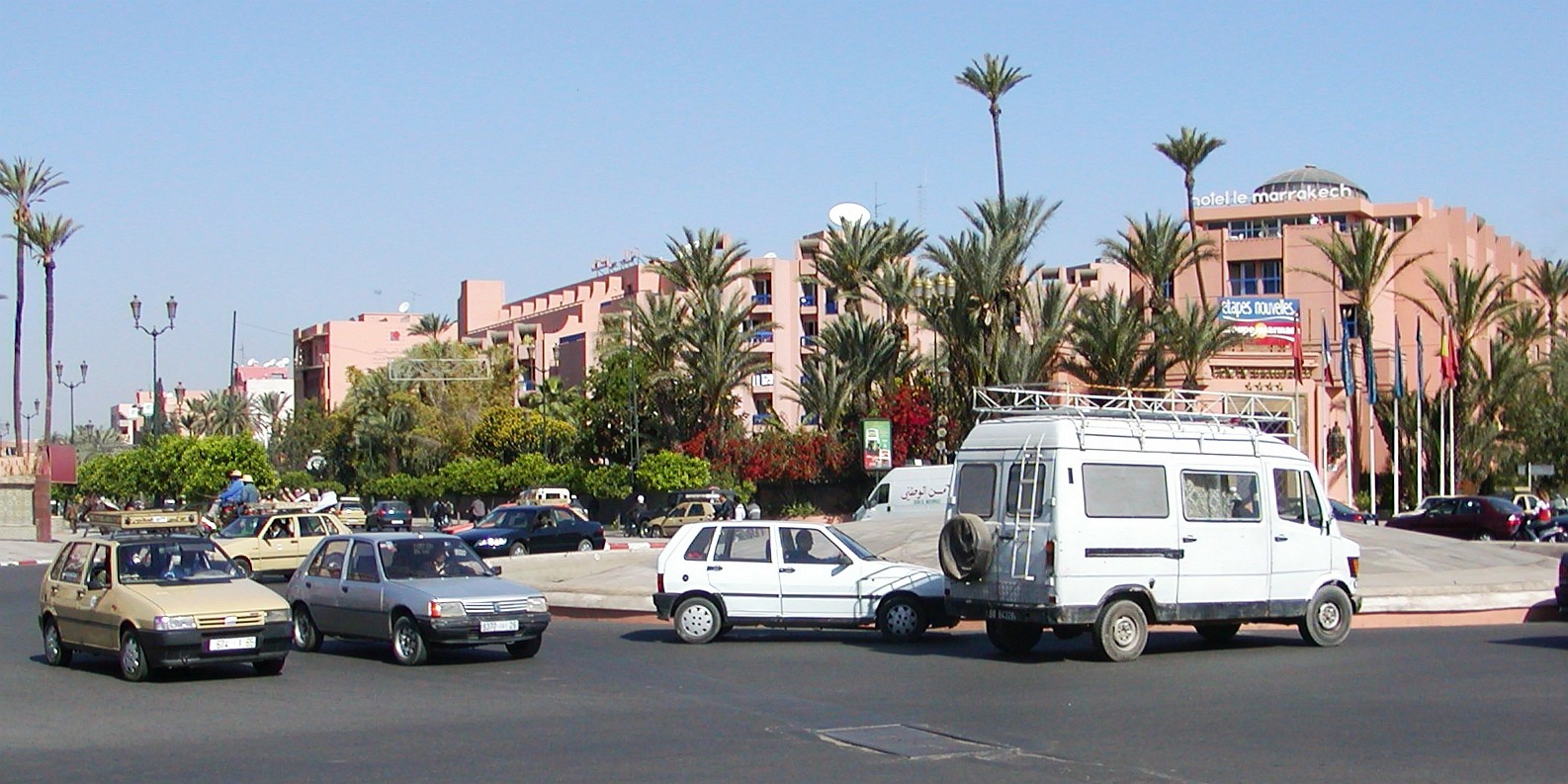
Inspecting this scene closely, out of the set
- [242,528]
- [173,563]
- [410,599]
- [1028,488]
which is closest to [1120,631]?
[1028,488]

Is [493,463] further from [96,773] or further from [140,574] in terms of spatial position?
[96,773]

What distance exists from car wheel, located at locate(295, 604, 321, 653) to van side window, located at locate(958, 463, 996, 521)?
7914 mm

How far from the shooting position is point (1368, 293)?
193 ft

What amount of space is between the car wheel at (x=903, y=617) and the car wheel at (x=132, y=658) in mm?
8412

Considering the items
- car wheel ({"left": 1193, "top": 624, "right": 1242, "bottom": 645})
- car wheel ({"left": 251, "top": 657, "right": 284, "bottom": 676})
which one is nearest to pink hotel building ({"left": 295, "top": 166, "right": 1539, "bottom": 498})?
car wheel ({"left": 1193, "top": 624, "right": 1242, "bottom": 645})

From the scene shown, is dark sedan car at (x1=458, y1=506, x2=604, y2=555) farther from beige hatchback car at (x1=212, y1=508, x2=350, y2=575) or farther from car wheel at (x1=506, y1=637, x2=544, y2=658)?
car wheel at (x1=506, y1=637, x2=544, y2=658)

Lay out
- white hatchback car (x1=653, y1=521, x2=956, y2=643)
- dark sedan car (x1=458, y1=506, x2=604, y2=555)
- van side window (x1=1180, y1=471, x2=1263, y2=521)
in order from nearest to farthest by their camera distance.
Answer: van side window (x1=1180, y1=471, x2=1263, y2=521) < white hatchback car (x1=653, y1=521, x2=956, y2=643) < dark sedan car (x1=458, y1=506, x2=604, y2=555)

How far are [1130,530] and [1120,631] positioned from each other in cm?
113

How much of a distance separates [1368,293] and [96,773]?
182ft

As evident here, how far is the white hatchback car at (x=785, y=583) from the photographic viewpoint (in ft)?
62.4

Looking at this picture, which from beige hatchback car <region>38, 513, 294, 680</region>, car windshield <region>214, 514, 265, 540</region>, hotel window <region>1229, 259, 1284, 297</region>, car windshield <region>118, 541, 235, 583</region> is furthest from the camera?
hotel window <region>1229, 259, 1284, 297</region>

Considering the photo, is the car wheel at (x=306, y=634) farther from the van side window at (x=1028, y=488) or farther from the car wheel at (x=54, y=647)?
the van side window at (x=1028, y=488)

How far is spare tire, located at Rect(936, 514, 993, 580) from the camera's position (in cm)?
1697

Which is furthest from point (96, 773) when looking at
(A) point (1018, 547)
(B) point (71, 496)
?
(B) point (71, 496)
